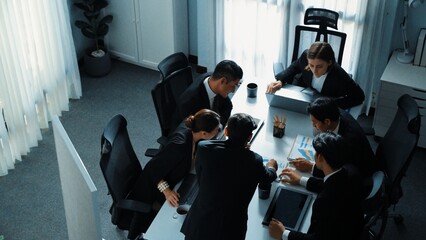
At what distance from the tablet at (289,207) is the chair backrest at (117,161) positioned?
90 centimetres

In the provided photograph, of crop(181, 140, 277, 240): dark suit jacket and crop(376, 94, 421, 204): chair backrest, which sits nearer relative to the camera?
crop(181, 140, 277, 240): dark suit jacket

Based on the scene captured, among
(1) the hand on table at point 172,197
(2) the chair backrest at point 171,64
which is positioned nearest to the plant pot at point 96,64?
(2) the chair backrest at point 171,64

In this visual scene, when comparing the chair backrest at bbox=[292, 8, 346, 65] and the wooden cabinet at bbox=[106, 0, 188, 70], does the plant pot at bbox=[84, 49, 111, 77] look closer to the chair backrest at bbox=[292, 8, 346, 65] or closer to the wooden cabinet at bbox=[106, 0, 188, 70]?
the wooden cabinet at bbox=[106, 0, 188, 70]

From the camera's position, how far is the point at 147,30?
5926 millimetres

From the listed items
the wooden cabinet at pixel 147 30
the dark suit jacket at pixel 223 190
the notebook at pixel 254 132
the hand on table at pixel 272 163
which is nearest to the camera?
the dark suit jacket at pixel 223 190

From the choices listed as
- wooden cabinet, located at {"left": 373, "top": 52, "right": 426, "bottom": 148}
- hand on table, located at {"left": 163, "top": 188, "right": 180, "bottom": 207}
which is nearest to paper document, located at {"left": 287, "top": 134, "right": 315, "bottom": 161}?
hand on table, located at {"left": 163, "top": 188, "right": 180, "bottom": 207}

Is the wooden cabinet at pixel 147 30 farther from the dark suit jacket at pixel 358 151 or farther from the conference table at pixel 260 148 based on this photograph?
the dark suit jacket at pixel 358 151

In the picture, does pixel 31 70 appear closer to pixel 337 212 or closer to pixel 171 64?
pixel 171 64

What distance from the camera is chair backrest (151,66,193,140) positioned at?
3.88 metres

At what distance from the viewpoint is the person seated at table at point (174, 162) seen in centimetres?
308

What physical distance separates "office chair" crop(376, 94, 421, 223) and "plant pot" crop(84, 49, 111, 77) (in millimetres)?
3436

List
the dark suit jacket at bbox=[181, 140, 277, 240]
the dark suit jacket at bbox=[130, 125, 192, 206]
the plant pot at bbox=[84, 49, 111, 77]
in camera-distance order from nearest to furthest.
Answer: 1. the dark suit jacket at bbox=[181, 140, 277, 240]
2. the dark suit jacket at bbox=[130, 125, 192, 206]
3. the plant pot at bbox=[84, 49, 111, 77]

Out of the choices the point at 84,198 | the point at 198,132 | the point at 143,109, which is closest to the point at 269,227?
the point at 198,132

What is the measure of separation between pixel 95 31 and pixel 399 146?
3.70 meters
